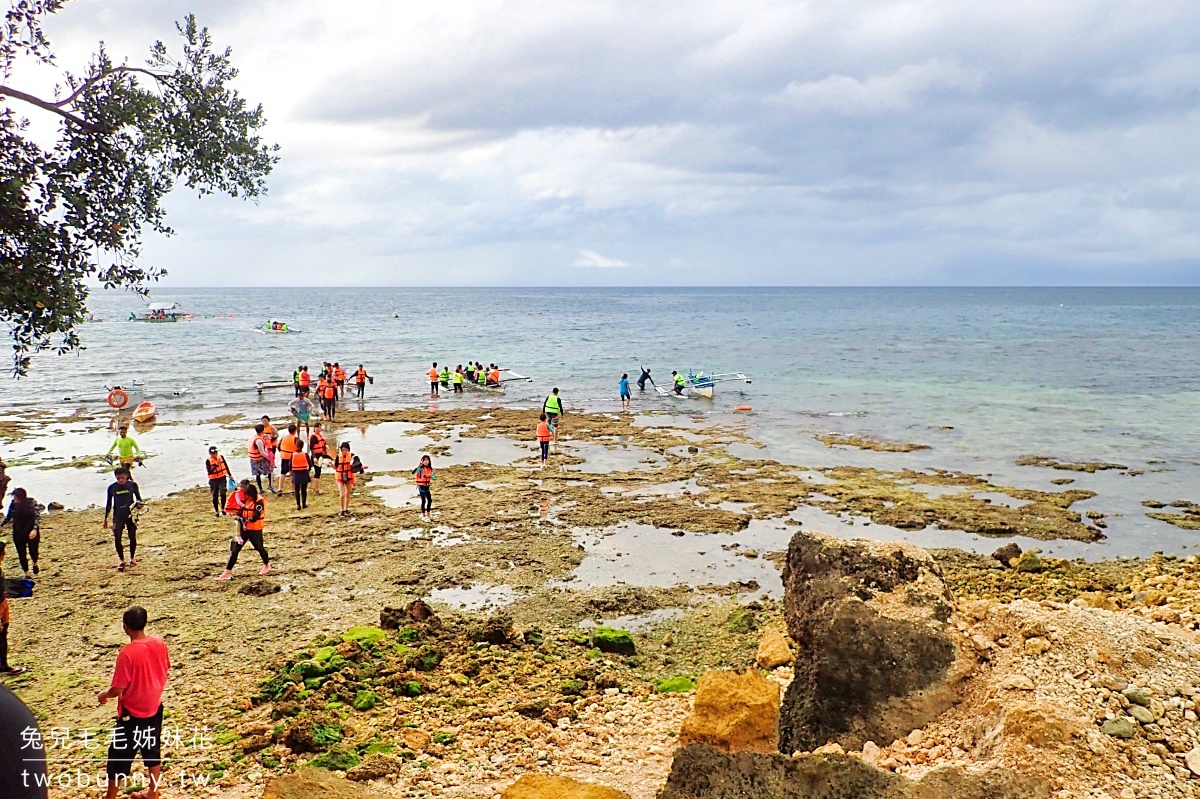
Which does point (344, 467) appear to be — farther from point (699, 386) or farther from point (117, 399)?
point (699, 386)

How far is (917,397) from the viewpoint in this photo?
128 feet

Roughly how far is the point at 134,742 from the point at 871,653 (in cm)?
635

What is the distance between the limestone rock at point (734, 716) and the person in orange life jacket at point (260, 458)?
1455 centimetres

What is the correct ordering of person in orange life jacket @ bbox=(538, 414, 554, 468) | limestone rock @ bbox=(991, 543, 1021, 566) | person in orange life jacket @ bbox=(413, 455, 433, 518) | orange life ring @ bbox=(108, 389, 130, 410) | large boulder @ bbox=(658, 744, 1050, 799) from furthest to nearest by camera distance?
orange life ring @ bbox=(108, 389, 130, 410) < person in orange life jacket @ bbox=(538, 414, 554, 468) < person in orange life jacket @ bbox=(413, 455, 433, 518) < limestone rock @ bbox=(991, 543, 1021, 566) < large boulder @ bbox=(658, 744, 1050, 799)

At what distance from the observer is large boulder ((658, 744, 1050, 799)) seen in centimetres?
482

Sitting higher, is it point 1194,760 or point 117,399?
point 1194,760

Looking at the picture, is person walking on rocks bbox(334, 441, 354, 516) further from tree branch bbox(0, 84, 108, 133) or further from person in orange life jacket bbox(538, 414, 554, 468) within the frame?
tree branch bbox(0, 84, 108, 133)

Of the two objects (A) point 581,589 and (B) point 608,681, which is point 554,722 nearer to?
(B) point 608,681

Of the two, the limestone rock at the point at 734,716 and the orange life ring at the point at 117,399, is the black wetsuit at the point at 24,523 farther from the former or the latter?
the orange life ring at the point at 117,399

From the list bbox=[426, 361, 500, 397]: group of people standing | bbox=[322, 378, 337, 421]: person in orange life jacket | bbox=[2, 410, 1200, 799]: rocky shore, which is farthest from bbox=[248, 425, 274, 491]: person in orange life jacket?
bbox=[426, 361, 500, 397]: group of people standing

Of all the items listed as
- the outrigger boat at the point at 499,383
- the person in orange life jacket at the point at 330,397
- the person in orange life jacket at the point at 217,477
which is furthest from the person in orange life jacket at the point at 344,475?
the outrigger boat at the point at 499,383

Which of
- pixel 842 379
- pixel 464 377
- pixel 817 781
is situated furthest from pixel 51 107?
pixel 842 379

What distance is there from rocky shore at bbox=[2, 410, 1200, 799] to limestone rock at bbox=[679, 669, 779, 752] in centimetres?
2

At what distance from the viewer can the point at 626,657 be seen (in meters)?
10.7
